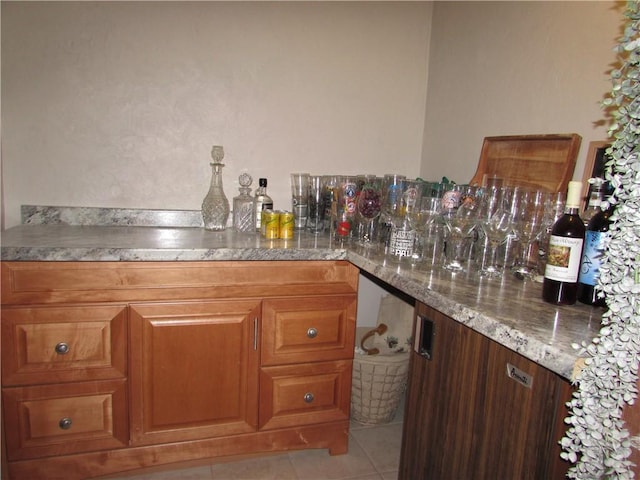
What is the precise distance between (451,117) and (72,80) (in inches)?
68.2

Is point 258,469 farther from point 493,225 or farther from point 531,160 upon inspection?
point 531,160

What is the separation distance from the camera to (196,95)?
205 cm

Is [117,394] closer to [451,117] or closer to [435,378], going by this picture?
[435,378]

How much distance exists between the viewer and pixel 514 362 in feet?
3.00

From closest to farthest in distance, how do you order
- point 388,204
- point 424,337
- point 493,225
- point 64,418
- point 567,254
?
point 567,254 < point 424,337 < point 493,225 < point 64,418 < point 388,204

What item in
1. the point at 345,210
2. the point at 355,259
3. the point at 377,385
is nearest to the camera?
the point at 355,259

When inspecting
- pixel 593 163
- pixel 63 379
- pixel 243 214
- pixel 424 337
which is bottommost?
pixel 63 379

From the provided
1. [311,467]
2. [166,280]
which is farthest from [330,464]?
[166,280]

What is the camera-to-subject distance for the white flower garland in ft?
2.12

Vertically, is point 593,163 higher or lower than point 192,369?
higher

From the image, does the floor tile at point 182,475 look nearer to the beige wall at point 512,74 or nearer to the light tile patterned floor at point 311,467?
the light tile patterned floor at point 311,467

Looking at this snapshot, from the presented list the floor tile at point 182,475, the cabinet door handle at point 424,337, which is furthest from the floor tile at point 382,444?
the cabinet door handle at point 424,337

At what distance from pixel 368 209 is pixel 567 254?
2.85 ft

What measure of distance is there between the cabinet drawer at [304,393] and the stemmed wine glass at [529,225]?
770mm
